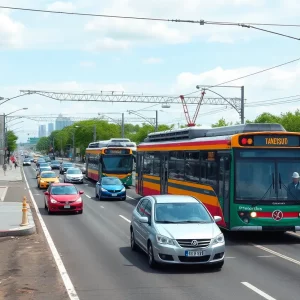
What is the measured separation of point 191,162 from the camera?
23047 mm

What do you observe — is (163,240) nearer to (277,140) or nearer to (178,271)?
(178,271)

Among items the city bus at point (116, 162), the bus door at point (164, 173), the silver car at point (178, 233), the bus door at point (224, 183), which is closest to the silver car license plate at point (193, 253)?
the silver car at point (178, 233)

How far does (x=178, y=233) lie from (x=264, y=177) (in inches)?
205

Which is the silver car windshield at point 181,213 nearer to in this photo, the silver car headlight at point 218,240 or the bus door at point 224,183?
the silver car headlight at point 218,240

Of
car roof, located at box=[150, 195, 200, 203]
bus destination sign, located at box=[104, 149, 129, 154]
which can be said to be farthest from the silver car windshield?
bus destination sign, located at box=[104, 149, 129, 154]

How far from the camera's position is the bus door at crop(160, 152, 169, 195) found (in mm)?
27750

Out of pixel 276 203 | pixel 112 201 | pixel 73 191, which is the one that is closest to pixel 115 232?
pixel 276 203

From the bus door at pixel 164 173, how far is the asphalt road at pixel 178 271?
19.8 feet

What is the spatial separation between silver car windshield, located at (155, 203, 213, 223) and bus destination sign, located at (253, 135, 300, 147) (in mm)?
3795

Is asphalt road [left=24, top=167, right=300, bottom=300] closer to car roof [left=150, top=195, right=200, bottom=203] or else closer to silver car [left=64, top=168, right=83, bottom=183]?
car roof [left=150, top=195, right=200, bottom=203]

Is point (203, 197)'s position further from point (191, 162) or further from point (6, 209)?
point (6, 209)

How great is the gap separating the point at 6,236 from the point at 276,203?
8.28m

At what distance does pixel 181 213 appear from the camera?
49.8ft

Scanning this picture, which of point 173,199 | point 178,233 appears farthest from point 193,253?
point 173,199
